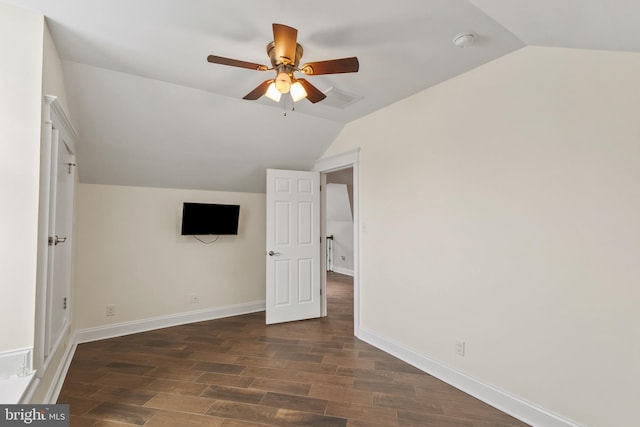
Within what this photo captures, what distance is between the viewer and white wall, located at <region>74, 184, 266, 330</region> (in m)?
3.48

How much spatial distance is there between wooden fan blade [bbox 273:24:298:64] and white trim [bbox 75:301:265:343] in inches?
143

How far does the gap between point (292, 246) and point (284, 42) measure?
2.90 metres

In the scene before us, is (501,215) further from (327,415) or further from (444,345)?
(327,415)

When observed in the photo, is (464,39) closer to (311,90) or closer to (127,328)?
(311,90)

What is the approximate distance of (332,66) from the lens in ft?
6.06

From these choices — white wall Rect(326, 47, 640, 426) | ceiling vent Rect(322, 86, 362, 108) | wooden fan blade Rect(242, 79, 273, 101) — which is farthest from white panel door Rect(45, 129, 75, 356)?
white wall Rect(326, 47, 640, 426)

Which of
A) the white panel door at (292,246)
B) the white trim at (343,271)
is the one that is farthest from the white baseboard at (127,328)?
the white trim at (343,271)

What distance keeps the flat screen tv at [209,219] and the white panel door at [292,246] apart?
636 mm

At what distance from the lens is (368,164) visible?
139 inches

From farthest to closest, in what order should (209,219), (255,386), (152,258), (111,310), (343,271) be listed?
(343,271) < (209,219) < (152,258) < (111,310) < (255,386)

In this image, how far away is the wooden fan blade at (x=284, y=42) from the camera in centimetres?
160

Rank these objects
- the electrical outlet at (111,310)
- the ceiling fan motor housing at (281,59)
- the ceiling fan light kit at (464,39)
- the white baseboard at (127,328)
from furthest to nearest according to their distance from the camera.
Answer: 1. the electrical outlet at (111,310)
2. the white baseboard at (127,328)
3. the ceiling fan light kit at (464,39)
4. the ceiling fan motor housing at (281,59)

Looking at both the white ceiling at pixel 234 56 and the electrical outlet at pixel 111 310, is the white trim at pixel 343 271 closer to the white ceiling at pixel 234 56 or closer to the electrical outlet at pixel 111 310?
the white ceiling at pixel 234 56

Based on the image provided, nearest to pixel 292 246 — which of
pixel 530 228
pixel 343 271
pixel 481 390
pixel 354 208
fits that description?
pixel 354 208
